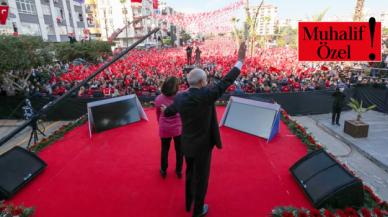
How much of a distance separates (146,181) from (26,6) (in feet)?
102

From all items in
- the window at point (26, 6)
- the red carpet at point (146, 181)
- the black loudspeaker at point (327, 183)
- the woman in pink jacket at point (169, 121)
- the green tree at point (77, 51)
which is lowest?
the red carpet at point (146, 181)

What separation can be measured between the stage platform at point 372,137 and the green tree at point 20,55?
1383cm

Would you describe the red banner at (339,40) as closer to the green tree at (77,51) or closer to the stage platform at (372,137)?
the stage platform at (372,137)

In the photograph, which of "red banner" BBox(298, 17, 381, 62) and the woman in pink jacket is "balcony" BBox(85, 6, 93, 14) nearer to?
"red banner" BBox(298, 17, 381, 62)

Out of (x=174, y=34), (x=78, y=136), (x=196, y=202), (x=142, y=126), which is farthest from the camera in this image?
(x=174, y=34)

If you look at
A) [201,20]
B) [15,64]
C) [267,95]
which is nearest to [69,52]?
[15,64]

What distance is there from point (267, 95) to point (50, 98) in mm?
9759

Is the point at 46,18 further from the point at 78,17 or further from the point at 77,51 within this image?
the point at 77,51

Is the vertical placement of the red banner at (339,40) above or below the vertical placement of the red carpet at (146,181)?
above

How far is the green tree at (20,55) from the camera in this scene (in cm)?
966

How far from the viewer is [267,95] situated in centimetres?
1012

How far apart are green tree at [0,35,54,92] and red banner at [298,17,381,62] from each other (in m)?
13.5

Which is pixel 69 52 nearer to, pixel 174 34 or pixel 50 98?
pixel 50 98

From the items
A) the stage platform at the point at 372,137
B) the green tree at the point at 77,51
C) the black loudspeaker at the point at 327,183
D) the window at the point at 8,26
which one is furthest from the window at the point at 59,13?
the black loudspeaker at the point at 327,183
